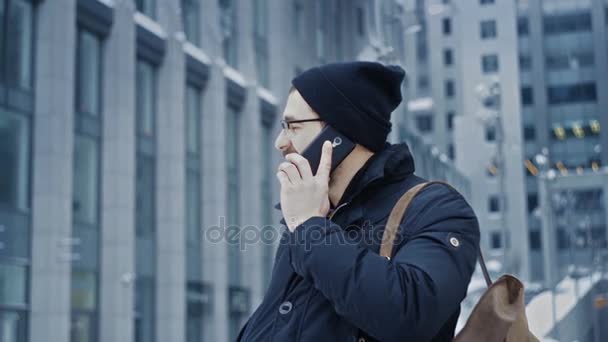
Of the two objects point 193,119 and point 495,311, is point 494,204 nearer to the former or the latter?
point 193,119

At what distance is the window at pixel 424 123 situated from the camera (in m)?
30.6

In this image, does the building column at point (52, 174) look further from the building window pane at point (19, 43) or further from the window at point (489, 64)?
the window at point (489, 64)

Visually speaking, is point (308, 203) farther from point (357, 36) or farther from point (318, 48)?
point (357, 36)

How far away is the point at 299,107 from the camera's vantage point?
2174mm

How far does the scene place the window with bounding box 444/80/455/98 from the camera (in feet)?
82.6

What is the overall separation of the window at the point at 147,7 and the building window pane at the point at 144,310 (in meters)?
7.18

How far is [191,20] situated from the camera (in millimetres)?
28812

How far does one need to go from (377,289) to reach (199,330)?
88.2ft

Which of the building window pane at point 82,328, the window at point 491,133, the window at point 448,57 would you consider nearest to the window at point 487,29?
the window at point 491,133

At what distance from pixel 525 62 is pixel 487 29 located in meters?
0.91

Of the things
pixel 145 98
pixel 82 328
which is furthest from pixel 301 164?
pixel 145 98

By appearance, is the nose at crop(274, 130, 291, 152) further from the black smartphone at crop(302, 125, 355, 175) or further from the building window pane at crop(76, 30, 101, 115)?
Answer: the building window pane at crop(76, 30, 101, 115)

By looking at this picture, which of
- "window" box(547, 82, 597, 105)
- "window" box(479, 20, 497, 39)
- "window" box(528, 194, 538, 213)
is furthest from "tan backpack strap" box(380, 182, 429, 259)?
"window" box(528, 194, 538, 213)

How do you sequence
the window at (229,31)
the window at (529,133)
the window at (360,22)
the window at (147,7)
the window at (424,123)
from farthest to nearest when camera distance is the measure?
1. the window at (360,22)
2. the window at (229,31)
3. the window at (424,123)
4. the window at (147,7)
5. the window at (529,133)
